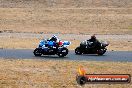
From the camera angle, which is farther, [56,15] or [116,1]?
[116,1]

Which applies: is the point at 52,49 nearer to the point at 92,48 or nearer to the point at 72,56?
the point at 72,56

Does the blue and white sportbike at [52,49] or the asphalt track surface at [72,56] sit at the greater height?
the blue and white sportbike at [52,49]

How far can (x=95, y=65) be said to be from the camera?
85.0ft

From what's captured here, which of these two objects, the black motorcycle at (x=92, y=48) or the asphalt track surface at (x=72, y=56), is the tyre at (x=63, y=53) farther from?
the black motorcycle at (x=92, y=48)

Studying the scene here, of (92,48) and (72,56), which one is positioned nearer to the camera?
(72,56)

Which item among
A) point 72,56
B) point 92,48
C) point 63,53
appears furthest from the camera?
point 92,48

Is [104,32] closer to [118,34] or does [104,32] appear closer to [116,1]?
[118,34]

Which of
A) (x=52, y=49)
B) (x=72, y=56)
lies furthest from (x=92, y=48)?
(x=52, y=49)

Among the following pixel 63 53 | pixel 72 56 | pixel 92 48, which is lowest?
pixel 72 56

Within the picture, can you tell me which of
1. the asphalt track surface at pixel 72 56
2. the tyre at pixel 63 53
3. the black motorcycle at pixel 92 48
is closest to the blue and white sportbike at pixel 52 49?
the tyre at pixel 63 53

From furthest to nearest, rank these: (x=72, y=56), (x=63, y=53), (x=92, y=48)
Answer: (x=92, y=48), (x=72, y=56), (x=63, y=53)

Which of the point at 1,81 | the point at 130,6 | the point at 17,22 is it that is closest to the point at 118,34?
the point at 17,22

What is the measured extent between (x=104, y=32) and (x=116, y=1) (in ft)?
75.3

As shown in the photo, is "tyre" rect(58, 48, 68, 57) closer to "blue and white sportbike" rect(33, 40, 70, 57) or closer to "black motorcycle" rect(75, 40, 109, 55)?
"blue and white sportbike" rect(33, 40, 70, 57)
